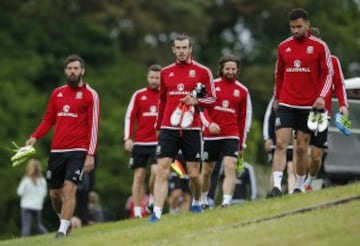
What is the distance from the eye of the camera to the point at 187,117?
2138 centimetres

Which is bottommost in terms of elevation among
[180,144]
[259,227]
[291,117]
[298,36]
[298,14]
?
[259,227]

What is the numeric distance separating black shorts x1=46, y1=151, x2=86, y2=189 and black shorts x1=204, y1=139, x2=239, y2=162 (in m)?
2.58

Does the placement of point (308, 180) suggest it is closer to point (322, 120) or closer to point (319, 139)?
point (319, 139)

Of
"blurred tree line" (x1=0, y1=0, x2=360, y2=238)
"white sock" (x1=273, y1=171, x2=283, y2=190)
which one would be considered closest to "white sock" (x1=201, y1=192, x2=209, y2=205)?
"white sock" (x1=273, y1=171, x2=283, y2=190)

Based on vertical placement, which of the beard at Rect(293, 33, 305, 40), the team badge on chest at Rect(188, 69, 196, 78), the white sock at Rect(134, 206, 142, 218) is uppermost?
the beard at Rect(293, 33, 305, 40)

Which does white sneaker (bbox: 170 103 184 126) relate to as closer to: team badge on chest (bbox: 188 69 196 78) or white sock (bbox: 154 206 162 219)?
team badge on chest (bbox: 188 69 196 78)

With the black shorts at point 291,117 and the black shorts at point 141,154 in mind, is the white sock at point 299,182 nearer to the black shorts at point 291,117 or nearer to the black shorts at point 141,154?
the black shorts at point 291,117

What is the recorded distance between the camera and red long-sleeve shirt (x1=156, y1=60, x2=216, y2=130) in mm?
21594

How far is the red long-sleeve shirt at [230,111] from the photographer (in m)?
23.6

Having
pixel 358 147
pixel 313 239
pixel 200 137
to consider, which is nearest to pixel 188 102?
pixel 200 137

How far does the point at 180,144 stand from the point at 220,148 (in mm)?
1999

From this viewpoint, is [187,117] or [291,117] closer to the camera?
[187,117]

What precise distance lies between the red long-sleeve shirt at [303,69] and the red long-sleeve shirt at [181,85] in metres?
1.20

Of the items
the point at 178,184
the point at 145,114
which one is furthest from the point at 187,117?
the point at 178,184
